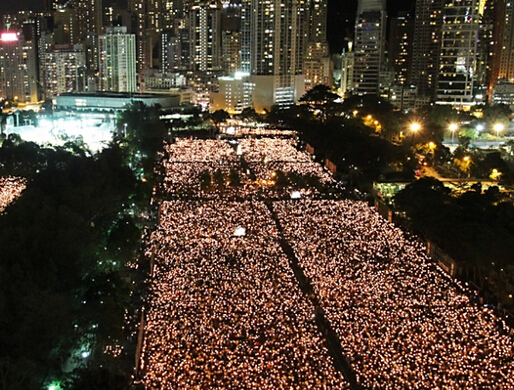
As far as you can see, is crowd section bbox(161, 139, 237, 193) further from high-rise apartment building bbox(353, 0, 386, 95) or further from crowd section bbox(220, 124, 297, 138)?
high-rise apartment building bbox(353, 0, 386, 95)

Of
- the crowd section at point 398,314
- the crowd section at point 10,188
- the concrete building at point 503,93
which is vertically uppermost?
the concrete building at point 503,93

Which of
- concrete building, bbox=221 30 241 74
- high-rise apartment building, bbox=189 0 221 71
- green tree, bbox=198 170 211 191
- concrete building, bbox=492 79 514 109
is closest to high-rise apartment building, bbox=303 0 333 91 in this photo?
concrete building, bbox=221 30 241 74

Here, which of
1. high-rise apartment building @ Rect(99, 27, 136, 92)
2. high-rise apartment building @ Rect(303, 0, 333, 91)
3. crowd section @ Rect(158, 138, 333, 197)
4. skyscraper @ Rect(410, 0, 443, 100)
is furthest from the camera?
high-rise apartment building @ Rect(303, 0, 333, 91)

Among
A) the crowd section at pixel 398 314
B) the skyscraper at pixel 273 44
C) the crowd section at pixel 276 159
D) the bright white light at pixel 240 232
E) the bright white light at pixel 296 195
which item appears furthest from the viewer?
the skyscraper at pixel 273 44

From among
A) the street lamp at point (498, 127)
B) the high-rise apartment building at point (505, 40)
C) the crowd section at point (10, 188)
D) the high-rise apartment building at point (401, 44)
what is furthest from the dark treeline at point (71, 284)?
the high-rise apartment building at point (401, 44)

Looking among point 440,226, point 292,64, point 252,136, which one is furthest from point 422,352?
point 292,64

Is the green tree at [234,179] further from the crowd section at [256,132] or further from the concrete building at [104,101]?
the concrete building at [104,101]

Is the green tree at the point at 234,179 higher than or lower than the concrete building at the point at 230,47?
lower

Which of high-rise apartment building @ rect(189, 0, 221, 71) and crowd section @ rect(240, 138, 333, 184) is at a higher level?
high-rise apartment building @ rect(189, 0, 221, 71)
